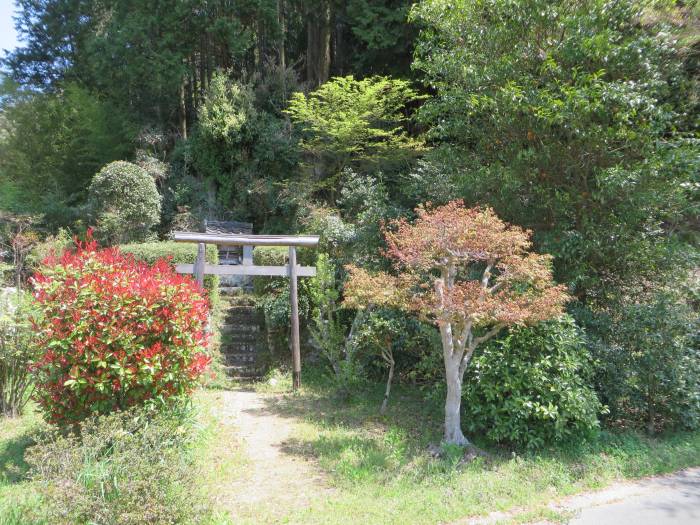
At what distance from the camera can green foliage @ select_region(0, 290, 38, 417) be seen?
17.8 feet

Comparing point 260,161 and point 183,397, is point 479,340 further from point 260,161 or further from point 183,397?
point 260,161

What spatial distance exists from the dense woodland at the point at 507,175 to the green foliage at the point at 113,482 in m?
3.19

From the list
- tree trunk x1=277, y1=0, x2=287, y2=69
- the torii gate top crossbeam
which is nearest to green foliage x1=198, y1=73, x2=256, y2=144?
tree trunk x1=277, y1=0, x2=287, y2=69

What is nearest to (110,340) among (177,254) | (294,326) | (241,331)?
(294,326)

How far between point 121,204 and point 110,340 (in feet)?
27.3

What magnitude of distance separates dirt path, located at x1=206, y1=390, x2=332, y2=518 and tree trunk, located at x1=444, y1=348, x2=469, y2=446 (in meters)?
1.48

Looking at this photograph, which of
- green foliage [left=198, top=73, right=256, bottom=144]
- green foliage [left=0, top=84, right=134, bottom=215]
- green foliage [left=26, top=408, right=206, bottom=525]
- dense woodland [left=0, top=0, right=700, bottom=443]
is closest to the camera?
green foliage [left=26, top=408, right=206, bottom=525]

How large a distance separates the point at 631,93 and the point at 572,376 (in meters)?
3.53

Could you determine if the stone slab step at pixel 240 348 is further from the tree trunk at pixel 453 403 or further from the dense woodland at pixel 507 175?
the tree trunk at pixel 453 403

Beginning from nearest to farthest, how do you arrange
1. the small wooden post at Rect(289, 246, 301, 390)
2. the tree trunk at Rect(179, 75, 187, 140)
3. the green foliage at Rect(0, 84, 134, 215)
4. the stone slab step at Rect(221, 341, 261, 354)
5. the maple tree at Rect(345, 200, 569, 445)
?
the maple tree at Rect(345, 200, 569, 445) < the small wooden post at Rect(289, 246, 301, 390) < the stone slab step at Rect(221, 341, 261, 354) < the green foliage at Rect(0, 84, 134, 215) < the tree trunk at Rect(179, 75, 187, 140)

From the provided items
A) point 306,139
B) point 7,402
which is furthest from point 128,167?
point 7,402

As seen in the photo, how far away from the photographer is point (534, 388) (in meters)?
4.96

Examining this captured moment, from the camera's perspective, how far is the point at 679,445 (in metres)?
5.35

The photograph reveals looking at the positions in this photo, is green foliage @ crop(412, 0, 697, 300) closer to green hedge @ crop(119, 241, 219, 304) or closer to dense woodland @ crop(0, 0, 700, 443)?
dense woodland @ crop(0, 0, 700, 443)
